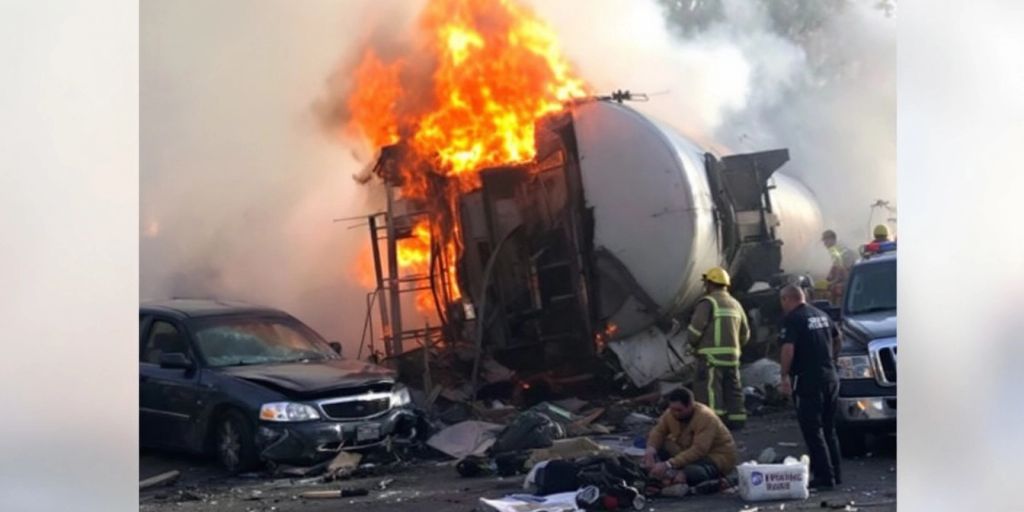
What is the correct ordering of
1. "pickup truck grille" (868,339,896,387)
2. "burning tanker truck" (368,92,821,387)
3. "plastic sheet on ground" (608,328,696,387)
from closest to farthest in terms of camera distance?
"burning tanker truck" (368,92,821,387) < "plastic sheet on ground" (608,328,696,387) < "pickup truck grille" (868,339,896,387)

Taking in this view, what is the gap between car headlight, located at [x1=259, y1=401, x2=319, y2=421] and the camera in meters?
4.91

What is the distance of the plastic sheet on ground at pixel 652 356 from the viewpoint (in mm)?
5121

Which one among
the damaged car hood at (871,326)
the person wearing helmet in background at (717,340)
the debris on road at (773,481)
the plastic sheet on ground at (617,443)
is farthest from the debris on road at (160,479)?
the damaged car hood at (871,326)

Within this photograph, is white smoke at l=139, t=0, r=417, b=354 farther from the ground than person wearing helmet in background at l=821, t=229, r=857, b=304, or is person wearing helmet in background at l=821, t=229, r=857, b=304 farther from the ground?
white smoke at l=139, t=0, r=417, b=354

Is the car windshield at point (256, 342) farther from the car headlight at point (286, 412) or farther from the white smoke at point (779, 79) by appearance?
the white smoke at point (779, 79)

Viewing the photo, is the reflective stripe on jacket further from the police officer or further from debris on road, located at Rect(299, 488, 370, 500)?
debris on road, located at Rect(299, 488, 370, 500)

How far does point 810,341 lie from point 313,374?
2062 mm

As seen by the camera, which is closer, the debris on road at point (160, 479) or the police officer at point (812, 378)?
the debris on road at point (160, 479)

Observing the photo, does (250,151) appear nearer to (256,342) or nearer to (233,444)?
(256,342)

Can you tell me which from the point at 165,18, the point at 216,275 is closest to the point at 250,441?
the point at 216,275

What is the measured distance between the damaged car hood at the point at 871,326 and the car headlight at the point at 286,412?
7.43 ft

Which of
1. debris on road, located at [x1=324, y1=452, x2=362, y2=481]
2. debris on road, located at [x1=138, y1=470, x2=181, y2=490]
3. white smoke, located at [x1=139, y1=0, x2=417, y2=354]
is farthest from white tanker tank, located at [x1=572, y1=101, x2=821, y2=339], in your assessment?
debris on road, located at [x1=138, y1=470, x2=181, y2=490]

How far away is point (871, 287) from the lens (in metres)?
5.18

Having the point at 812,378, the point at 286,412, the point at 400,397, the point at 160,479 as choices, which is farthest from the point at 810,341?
the point at 160,479
